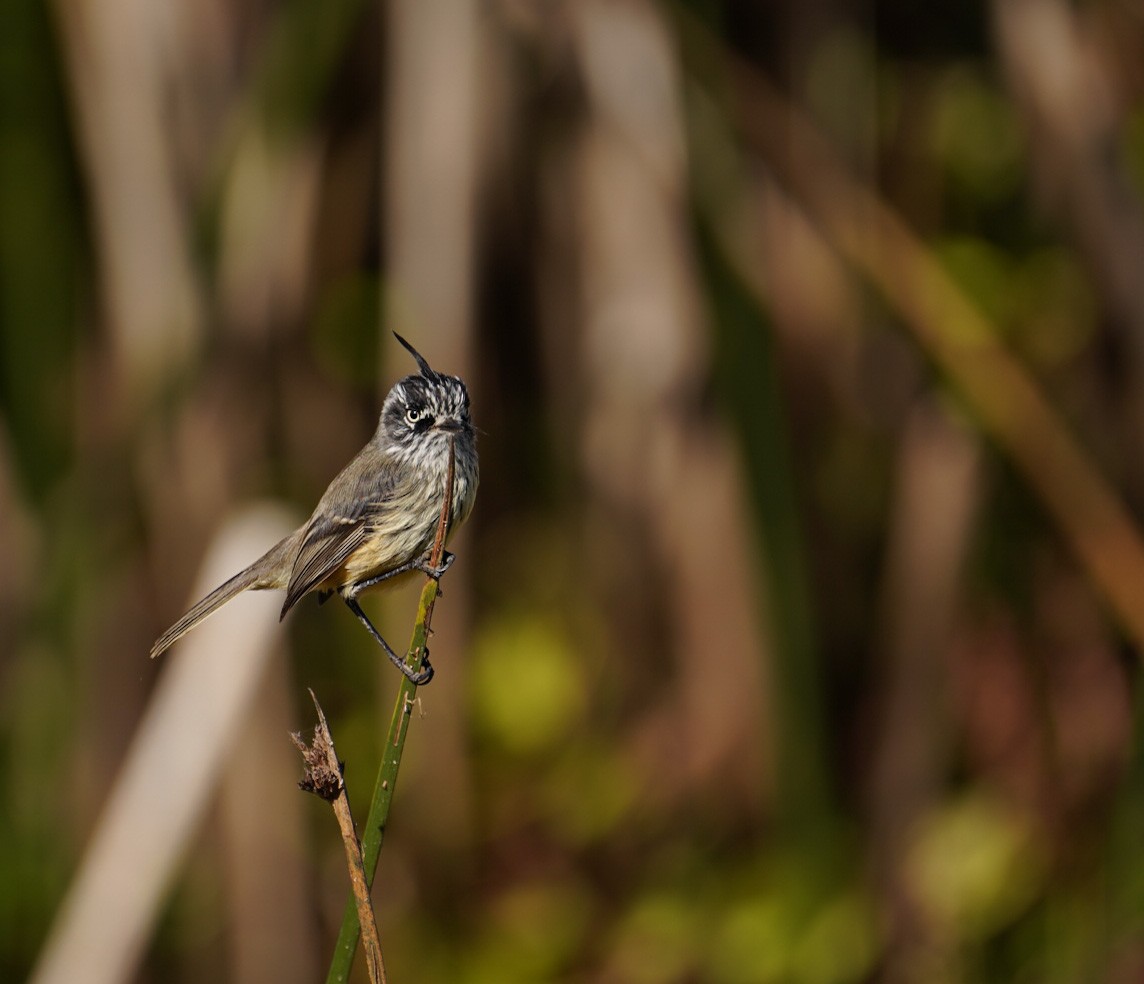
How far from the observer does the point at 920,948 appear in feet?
13.4

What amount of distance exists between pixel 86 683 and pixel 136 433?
28.5 inches

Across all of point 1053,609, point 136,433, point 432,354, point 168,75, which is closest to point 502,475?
point 432,354

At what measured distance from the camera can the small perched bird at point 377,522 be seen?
2.54 m

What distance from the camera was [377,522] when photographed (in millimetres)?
2635

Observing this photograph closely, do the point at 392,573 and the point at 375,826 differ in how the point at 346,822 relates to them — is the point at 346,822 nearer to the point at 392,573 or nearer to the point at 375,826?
the point at 375,826

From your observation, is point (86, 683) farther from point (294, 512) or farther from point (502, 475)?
point (502, 475)

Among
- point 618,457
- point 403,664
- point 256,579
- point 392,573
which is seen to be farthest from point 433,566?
point 618,457

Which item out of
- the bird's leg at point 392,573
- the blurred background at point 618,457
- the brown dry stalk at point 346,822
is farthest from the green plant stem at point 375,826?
the blurred background at point 618,457

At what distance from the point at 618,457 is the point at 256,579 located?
187 cm

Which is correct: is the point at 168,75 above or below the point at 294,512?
above

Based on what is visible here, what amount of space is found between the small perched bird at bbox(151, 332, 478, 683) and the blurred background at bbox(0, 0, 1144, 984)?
619 millimetres

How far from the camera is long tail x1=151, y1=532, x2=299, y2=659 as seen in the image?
Answer: 266cm

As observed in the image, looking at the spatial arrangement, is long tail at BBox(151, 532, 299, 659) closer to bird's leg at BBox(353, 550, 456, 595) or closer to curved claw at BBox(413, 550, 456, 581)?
bird's leg at BBox(353, 550, 456, 595)

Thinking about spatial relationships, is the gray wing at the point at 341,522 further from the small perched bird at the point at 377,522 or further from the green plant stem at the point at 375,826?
the green plant stem at the point at 375,826
